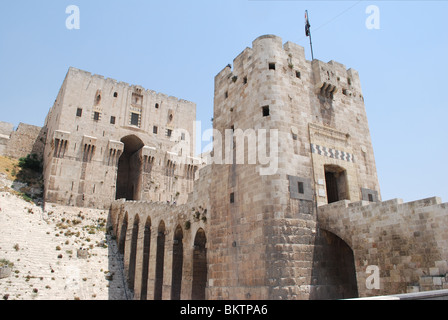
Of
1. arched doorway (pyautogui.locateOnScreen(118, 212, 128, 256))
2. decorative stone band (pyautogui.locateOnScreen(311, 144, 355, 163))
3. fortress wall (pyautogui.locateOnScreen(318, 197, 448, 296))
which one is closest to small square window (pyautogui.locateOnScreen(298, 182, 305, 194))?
fortress wall (pyautogui.locateOnScreen(318, 197, 448, 296))

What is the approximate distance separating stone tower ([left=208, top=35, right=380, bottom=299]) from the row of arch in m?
2.77

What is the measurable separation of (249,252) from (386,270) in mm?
4238

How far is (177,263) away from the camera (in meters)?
17.5

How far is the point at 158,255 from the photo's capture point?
1975cm

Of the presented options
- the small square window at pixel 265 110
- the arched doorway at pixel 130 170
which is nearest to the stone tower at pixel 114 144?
the arched doorway at pixel 130 170

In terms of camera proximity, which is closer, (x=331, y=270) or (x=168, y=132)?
(x=331, y=270)

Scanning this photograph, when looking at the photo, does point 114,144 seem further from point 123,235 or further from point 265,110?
point 265,110

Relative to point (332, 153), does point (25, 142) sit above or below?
above

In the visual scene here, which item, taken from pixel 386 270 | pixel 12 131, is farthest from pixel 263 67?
pixel 12 131

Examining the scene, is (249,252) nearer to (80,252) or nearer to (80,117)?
(80,252)

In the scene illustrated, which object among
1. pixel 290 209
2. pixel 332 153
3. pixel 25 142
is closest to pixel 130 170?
pixel 25 142

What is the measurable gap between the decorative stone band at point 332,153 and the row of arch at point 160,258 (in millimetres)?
6420

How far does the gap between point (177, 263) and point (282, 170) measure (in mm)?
9151

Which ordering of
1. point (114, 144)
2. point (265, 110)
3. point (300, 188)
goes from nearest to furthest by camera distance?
point (300, 188), point (265, 110), point (114, 144)
